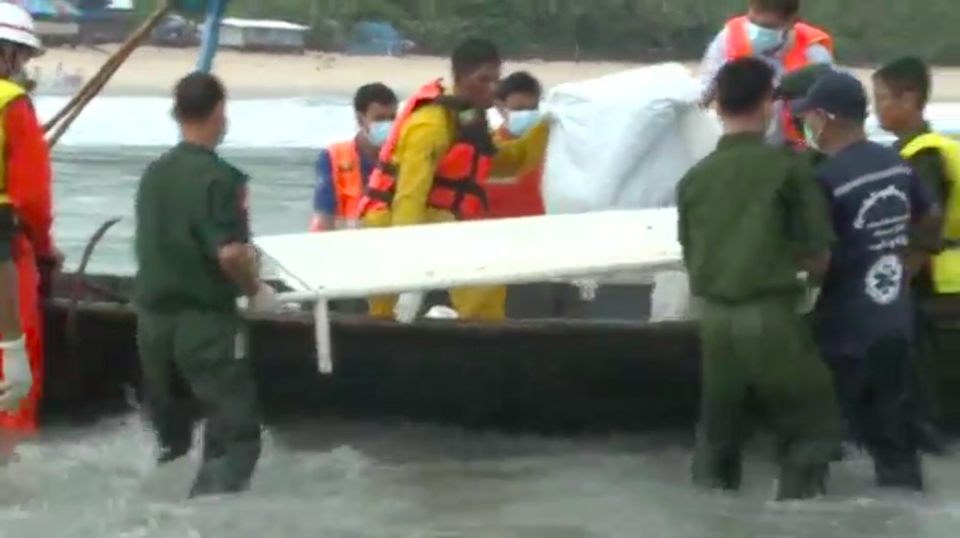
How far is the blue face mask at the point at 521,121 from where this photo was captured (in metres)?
8.81

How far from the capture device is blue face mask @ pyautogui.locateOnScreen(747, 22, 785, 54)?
834 cm

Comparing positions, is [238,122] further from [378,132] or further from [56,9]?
[378,132]

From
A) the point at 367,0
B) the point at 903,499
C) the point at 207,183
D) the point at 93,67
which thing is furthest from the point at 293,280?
the point at 367,0

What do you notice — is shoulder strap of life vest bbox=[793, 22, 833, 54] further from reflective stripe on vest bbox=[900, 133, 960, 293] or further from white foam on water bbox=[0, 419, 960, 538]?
white foam on water bbox=[0, 419, 960, 538]

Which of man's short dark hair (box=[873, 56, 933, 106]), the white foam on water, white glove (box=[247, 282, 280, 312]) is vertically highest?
man's short dark hair (box=[873, 56, 933, 106])

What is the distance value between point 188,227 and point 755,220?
5.75 ft

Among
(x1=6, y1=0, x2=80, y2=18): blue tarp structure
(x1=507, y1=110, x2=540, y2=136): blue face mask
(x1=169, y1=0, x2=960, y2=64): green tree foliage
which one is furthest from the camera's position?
(x1=169, y1=0, x2=960, y2=64): green tree foliage

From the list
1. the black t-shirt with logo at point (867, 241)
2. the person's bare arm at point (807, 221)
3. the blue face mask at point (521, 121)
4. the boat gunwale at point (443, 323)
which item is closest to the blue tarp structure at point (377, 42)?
the blue face mask at point (521, 121)

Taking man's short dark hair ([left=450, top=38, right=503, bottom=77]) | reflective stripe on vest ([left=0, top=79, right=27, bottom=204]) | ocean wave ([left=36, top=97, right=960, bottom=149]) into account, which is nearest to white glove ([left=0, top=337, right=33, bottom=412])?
reflective stripe on vest ([left=0, top=79, right=27, bottom=204])

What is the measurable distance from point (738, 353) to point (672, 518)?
2.96 feet

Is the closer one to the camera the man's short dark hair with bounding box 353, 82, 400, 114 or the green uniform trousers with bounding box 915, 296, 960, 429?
the green uniform trousers with bounding box 915, 296, 960, 429

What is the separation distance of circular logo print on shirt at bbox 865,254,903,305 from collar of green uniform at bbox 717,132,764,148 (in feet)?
1.86

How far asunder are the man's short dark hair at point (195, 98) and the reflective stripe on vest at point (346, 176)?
268 centimetres

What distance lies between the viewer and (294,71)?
47188 millimetres
